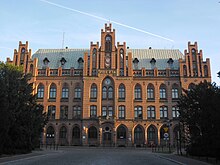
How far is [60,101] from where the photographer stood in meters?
59.3

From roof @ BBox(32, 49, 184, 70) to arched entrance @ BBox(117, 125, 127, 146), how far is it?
1526cm

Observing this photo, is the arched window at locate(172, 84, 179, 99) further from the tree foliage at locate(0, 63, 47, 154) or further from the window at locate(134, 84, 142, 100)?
the tree foliage at locate(0, 63, 47, 154)

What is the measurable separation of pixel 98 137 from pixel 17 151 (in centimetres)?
2939

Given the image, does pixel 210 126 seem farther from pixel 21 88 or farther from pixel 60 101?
pixel 60 101

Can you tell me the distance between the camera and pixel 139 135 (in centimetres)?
5706

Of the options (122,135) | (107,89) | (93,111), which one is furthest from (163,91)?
(93,111)

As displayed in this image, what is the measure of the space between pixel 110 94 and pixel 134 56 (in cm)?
1289

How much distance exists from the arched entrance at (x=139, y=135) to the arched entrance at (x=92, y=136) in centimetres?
852

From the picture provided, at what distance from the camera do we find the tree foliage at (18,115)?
82.0 feet

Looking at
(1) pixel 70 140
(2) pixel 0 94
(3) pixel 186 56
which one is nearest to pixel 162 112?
(3) pixel 186 56

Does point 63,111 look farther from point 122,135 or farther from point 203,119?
point 203,119

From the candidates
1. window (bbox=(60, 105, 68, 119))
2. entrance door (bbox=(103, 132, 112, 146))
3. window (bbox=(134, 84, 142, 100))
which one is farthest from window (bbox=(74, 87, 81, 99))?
window (bbox=(134, 84, 142, 100))

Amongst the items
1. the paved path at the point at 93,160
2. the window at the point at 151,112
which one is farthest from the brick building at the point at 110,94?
the paved path at the point at 93,160

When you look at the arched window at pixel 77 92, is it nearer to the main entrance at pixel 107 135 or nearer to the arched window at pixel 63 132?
the arched window at pixel 63 132
